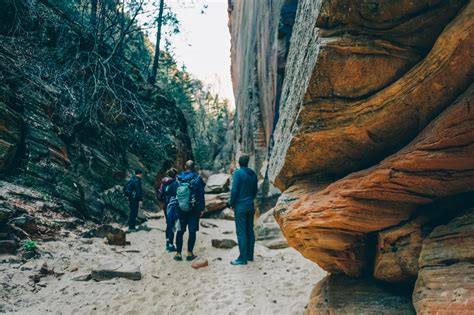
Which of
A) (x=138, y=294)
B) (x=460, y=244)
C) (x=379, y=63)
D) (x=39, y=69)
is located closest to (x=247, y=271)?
(x=138, y=294)

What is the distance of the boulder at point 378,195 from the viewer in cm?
271

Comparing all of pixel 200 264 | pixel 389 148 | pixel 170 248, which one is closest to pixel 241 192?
pixel 200 264

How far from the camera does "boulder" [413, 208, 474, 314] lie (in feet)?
8.14

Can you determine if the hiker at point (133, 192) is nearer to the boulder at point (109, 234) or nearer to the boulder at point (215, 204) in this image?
the boulder at point (109, 234)

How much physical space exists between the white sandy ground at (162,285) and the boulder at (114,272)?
118 millimetres

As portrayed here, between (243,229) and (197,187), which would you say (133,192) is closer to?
(197,187)

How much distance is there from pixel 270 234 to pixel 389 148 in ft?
17.5

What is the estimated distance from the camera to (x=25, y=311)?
13.9ft

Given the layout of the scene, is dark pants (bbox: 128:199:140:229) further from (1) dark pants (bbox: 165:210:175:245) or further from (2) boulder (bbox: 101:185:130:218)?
(1) dark pants (bbox: 165:210:175:245)

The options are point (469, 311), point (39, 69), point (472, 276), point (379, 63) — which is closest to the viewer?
point (469, 311)

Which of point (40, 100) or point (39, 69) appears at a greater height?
point (39, 69)

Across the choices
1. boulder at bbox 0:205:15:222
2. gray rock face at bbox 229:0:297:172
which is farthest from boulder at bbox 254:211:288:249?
boulder at bbox 0:205:15:222

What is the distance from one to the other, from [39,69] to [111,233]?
569 cm

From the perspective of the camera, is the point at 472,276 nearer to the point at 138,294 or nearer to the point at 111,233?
the point at 138,294
